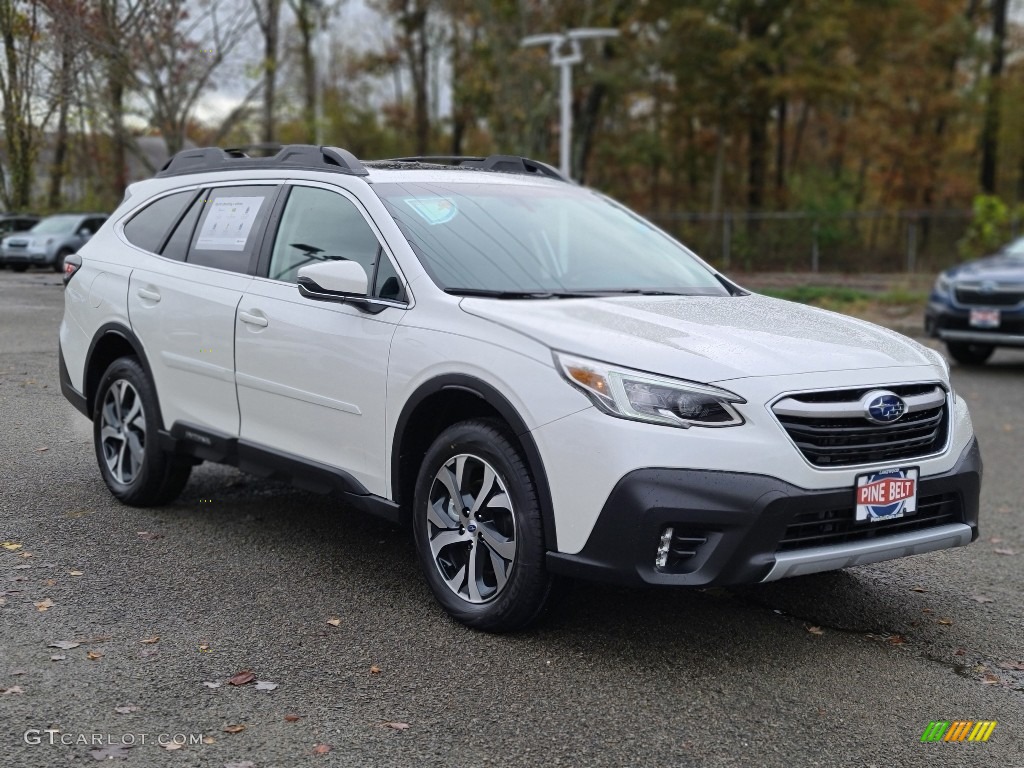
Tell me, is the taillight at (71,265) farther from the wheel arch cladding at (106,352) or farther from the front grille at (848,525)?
the front grille at (848,525)

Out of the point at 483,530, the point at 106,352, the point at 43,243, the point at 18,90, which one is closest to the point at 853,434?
the point at 483,530

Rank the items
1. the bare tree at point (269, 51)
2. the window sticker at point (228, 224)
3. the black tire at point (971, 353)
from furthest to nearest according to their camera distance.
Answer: the bare tree at point (269, 51), the black tire at point (971, 353), the window sticker at point (228, 224)

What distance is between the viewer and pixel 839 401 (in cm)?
418

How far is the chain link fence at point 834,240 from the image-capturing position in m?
31.1

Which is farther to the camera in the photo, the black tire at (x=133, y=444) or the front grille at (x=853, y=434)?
the black tire at (x=133, y=444)

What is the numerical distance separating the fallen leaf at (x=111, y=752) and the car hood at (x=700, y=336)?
74.1 inches

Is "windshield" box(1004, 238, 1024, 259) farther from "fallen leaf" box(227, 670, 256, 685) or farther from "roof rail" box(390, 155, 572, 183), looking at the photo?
"fallen leaf" box(227, 670, 256, 685)

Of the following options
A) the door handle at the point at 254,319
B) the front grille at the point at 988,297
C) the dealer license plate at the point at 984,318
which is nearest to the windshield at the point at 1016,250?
the front grille at the point at 988,297

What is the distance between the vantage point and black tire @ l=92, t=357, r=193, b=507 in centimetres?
612

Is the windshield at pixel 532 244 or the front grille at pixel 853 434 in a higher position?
the windshield at pixel 532 244

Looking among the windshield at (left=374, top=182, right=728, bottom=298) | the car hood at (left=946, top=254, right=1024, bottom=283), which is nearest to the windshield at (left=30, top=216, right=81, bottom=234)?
the windshield at (left=374, top=182, right=728, bottom=298)

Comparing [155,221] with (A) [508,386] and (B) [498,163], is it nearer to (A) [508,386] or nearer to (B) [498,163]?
(B) [498,163]

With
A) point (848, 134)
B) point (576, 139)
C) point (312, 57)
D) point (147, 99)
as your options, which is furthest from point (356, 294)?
point (848, 134)

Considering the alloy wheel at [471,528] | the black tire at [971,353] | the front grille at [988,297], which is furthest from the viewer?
the black tire at [971,353]
